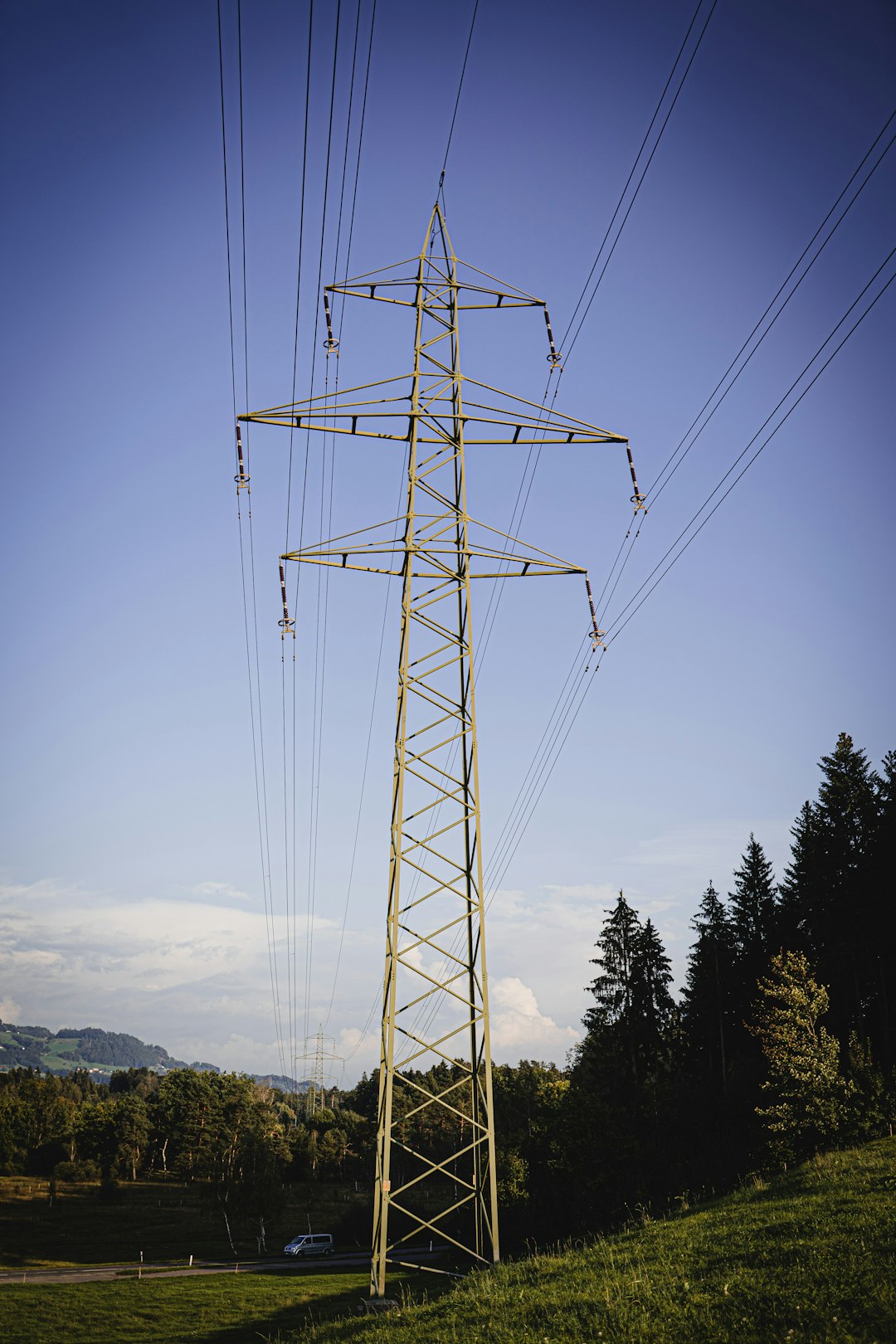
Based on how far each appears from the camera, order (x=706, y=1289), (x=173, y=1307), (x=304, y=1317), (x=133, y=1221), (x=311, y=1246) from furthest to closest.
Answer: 1. (x=133, y=1221)
2. (x=311, y=1246)
3. (x=173, y=1307)
4. (x=304, y=1317)
5. (x=706, y=1289)

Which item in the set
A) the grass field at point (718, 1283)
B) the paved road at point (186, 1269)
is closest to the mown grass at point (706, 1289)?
the grass field at point (718, 1283)

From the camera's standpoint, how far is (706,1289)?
10898 millimetres

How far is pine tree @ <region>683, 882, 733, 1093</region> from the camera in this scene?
57625mm

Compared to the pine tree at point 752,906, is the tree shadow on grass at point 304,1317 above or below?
below

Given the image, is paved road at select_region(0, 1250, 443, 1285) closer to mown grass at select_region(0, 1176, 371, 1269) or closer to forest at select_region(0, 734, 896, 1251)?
mown grass at select_region(0, 1176, 371, 1269)

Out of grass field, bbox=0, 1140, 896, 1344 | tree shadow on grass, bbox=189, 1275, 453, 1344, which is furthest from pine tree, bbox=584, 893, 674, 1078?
grass field, bbox=0, 1140, 896, 1344

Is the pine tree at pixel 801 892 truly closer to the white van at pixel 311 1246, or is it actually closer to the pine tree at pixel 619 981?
the pine tree at pixel 619 981

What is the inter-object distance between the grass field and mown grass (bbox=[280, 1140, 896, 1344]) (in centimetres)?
3

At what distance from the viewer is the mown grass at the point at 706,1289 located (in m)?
9.28

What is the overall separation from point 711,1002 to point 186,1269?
123ft

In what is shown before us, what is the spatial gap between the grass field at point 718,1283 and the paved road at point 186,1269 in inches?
1507

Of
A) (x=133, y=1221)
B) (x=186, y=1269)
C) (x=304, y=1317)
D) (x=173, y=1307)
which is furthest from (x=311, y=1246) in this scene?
(x=304, y=1317)

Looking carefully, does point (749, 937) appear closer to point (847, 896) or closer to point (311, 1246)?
point (847, 896)

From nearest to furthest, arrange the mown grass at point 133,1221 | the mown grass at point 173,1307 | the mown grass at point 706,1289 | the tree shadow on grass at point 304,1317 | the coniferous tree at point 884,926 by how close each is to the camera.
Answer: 1. the mown grass at point 706,1289
2. the tree shadow on grass at point 304,1317
3. the mown grass at point 173,1307
4. the coniferous tree at point 884,926
5. the mown grass at point 133,1221
